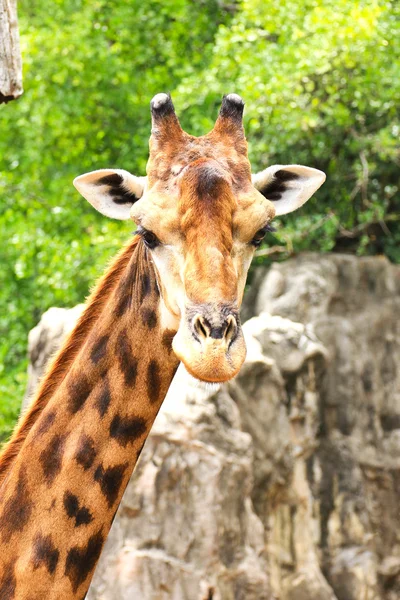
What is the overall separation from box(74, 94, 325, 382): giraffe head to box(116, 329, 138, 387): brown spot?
0.25m

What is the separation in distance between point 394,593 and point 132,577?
427 cm

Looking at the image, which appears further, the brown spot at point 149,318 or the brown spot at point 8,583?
the brown spot at point 149,318

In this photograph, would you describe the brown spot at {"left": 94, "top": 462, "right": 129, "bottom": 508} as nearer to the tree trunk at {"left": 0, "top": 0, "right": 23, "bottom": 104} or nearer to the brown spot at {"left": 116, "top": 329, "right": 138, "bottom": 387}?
the brown spot at {"left": 116, "top": 329, "right": 138, "bottom": 387}

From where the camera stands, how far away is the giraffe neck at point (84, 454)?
4262mm

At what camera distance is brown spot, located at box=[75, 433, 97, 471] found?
14.2 feet

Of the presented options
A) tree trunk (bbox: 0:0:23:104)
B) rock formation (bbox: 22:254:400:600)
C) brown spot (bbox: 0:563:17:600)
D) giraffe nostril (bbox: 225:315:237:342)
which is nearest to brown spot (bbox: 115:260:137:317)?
giraffe nostril (bbox: 225:315:237:342)

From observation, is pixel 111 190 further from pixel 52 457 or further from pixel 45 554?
pixel 45 554

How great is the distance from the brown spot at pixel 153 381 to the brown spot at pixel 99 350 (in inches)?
9.4

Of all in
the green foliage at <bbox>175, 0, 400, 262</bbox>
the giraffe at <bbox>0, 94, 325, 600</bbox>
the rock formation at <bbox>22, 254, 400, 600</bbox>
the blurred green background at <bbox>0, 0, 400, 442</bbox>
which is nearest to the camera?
the giraffe at <bbox>0, 94, 325, 600</bbox>

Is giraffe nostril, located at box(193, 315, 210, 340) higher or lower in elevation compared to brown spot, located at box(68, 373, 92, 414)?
higher

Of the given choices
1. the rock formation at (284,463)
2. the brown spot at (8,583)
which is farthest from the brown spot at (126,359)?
the rock formation at (284,463)

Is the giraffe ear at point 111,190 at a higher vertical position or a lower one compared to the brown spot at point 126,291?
higher

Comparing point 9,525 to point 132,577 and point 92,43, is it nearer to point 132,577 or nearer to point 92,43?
point 132,577

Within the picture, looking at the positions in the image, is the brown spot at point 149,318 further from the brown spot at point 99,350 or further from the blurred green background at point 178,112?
the blurred green background at point 178,112
